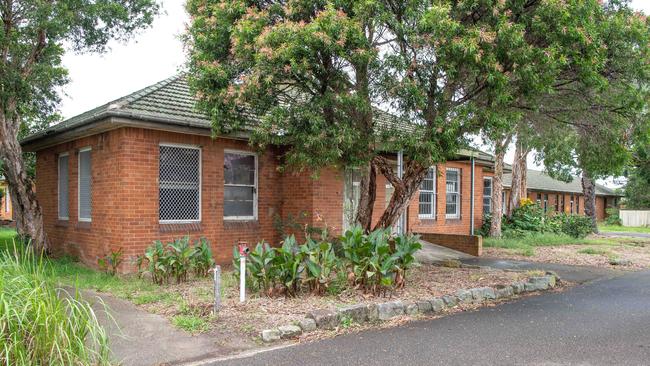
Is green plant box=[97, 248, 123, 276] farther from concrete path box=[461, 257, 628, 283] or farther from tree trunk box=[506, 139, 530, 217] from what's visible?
tree trunk box=[506, 139, 530, 217]

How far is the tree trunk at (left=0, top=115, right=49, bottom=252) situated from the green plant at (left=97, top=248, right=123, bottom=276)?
2.84 metres

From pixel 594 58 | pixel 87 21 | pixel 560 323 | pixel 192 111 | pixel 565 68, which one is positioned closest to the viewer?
pixel 560 323

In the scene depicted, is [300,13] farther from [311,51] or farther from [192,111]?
[192,111]

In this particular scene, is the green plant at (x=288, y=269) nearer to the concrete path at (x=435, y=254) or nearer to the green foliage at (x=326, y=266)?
the green foliage at (x=326, y=266)

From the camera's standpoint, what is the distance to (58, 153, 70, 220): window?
42.1 feet

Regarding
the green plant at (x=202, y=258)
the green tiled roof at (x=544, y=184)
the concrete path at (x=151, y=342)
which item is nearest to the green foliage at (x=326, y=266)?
the green plant at (x=202, y=258)

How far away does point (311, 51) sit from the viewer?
318 inches

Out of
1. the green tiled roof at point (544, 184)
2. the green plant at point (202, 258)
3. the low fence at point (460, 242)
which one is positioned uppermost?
the green tiled roof at point (544, 184)

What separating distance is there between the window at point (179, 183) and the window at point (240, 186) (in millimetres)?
785

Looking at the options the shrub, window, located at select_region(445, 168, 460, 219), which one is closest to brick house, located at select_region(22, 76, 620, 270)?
window, located at select_region(445, 168, 460, 219)

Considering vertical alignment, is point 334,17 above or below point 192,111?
above

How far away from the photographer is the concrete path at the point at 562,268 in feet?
37.6

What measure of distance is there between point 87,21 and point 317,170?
6.64 m

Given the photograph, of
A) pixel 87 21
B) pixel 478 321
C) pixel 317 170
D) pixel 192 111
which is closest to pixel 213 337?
pixel 478 321
